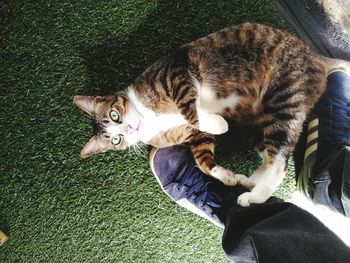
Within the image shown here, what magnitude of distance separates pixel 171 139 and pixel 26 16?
847 millimetres

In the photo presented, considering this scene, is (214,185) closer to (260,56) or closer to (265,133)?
(265,133)

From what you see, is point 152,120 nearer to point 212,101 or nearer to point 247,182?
point 212,101

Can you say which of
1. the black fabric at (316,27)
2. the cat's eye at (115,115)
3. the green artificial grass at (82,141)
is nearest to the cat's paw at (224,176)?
the green artificial grass at (82,141)

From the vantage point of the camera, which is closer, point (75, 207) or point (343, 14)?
point (75, 207)

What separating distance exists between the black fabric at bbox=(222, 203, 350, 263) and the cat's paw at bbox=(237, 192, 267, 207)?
77mm

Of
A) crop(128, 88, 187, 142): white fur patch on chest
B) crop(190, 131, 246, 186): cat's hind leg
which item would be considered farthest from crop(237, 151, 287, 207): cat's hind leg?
crop(128, 88, 187, 142): white fur patch on chest

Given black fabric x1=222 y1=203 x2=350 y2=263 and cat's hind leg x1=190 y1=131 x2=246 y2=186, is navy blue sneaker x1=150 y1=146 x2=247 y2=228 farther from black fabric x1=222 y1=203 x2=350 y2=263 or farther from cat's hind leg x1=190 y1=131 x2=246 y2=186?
black fabric x1=222 y1=203 x2=350 y2=263

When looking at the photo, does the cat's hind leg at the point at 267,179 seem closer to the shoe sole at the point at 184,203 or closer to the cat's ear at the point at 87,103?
the shoe sole at the point at 184,203

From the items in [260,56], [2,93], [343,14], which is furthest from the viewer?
[343,14]

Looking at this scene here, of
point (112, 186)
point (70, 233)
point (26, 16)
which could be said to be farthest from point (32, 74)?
point (70, 233)

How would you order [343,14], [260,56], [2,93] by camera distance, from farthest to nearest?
[343,14]
[2,93]
[260,56]

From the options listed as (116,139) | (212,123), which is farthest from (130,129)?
(212,123)

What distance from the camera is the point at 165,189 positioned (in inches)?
65.7

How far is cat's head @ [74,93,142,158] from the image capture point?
4.96 ft
